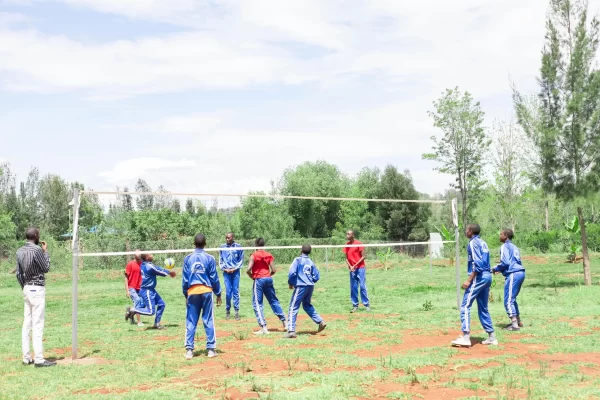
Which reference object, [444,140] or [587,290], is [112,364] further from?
[444,140]

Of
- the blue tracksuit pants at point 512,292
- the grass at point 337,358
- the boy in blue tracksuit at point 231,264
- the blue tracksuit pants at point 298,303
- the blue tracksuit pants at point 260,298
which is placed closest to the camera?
the grass at point 337,358

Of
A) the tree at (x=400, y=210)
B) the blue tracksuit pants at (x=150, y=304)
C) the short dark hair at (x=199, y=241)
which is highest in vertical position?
the tree at (x=400, y=210)

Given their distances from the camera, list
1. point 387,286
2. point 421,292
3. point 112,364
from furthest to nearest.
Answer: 1. point 387,286
2. point 421,292
3. point 112,364

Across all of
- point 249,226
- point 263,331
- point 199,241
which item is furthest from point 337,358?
point 249,226

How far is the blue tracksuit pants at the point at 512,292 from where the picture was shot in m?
12.4

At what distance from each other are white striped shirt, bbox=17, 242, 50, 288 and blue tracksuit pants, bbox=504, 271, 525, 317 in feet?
29.0

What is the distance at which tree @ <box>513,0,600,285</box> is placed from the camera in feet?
69.7

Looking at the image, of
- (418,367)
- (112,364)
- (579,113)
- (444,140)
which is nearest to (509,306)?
(418,367)

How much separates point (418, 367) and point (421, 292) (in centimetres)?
1223

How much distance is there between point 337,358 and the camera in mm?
9922

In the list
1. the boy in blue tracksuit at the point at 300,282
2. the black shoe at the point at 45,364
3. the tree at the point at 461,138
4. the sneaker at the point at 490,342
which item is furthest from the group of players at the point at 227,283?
the tree at the point at 461,138

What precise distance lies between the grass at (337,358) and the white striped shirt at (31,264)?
57.9 inches

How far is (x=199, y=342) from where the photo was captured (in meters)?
12.0

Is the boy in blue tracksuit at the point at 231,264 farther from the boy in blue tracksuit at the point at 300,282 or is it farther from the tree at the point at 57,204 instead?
the tree at the point at 57,204
